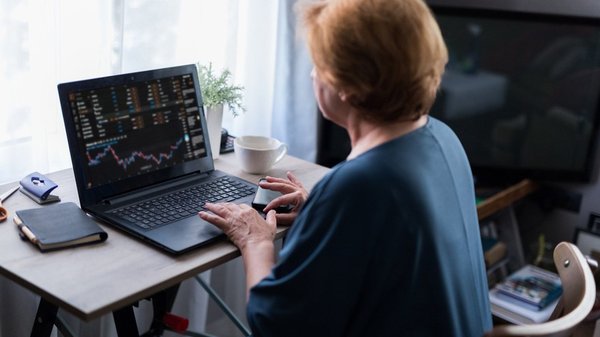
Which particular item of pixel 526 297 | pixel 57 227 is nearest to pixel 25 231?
pixel 57 227

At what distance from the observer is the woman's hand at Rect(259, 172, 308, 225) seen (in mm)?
1521

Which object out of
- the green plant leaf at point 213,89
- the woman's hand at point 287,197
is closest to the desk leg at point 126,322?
the woman's hand at point 287,197

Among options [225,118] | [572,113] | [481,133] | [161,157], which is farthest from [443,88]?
[161,157]

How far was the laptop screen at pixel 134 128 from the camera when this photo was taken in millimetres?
1482

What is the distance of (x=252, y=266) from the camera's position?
1329mm

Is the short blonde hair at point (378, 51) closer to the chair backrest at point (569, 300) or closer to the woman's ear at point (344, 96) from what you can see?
the woman's ear at point (344, 96)

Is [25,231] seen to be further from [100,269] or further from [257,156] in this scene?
[257,156]

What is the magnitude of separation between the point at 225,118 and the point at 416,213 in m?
1.11

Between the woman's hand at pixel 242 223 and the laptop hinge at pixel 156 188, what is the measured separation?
0.53 feet

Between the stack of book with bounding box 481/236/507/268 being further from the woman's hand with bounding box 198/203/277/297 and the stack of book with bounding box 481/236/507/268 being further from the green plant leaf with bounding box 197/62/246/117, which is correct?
the woman's hand with bounding box 198/203/277/297

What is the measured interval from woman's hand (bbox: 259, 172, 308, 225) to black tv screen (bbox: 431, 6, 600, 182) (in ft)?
3.92

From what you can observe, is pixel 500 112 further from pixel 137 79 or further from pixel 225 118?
pixel 137 79

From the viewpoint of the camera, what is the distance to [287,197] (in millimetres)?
1547

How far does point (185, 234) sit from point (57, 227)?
0.76ft
